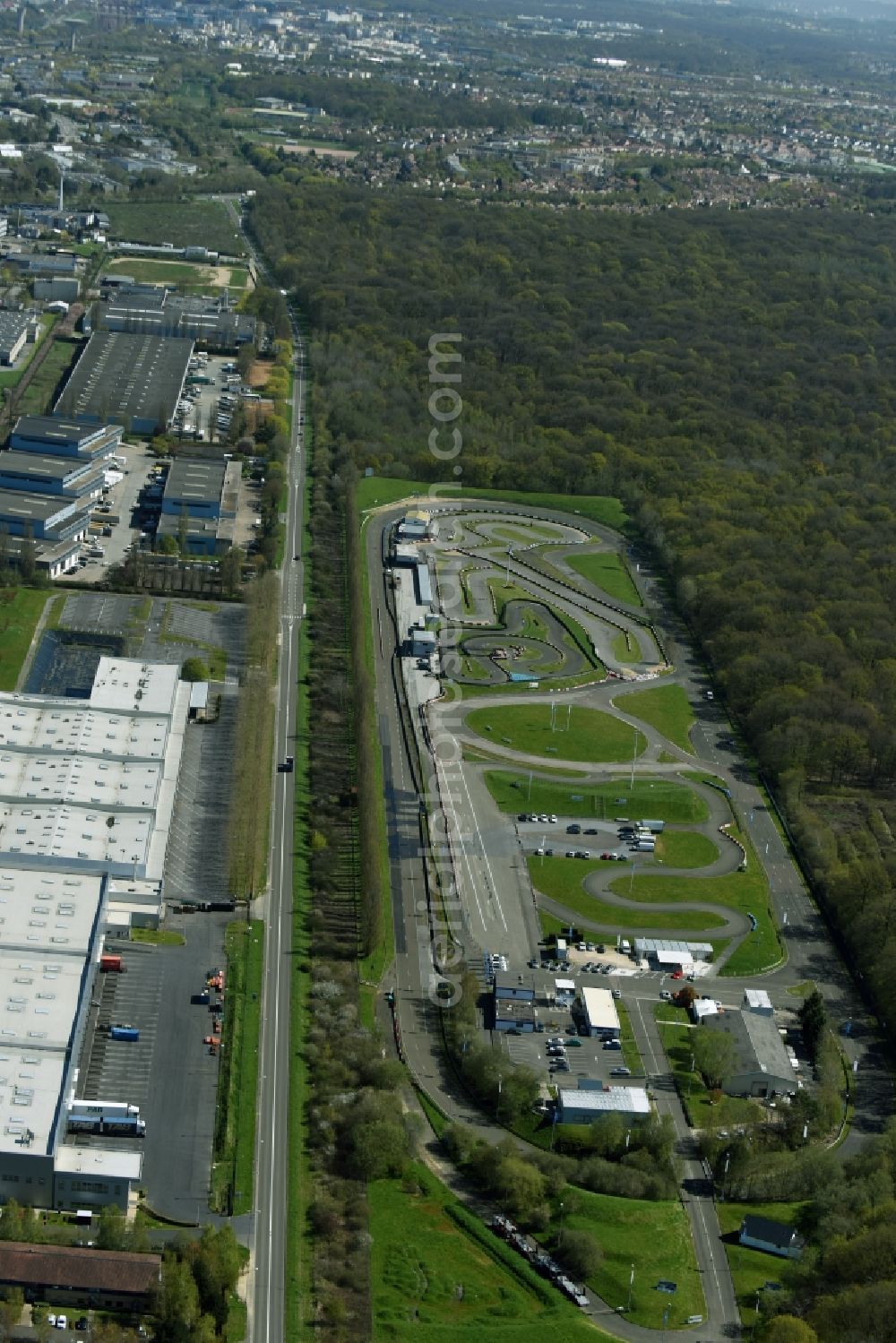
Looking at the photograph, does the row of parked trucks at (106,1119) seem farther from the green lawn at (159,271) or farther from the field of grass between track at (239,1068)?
the green lawn at (159,271)

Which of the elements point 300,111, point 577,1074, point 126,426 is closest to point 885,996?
point 577,1074

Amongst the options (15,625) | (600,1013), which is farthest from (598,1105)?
(15,625)

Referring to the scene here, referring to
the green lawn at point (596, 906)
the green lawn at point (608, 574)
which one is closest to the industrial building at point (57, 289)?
the green lawn at point (608, 574)

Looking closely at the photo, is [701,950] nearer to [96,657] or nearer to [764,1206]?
[764,1206]

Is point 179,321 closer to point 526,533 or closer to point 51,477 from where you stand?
point 51,477

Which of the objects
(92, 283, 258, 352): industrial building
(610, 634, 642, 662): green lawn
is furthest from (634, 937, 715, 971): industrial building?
(92, 283, 258, 352): industrial building

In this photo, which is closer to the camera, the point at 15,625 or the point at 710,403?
the point at 15,625
